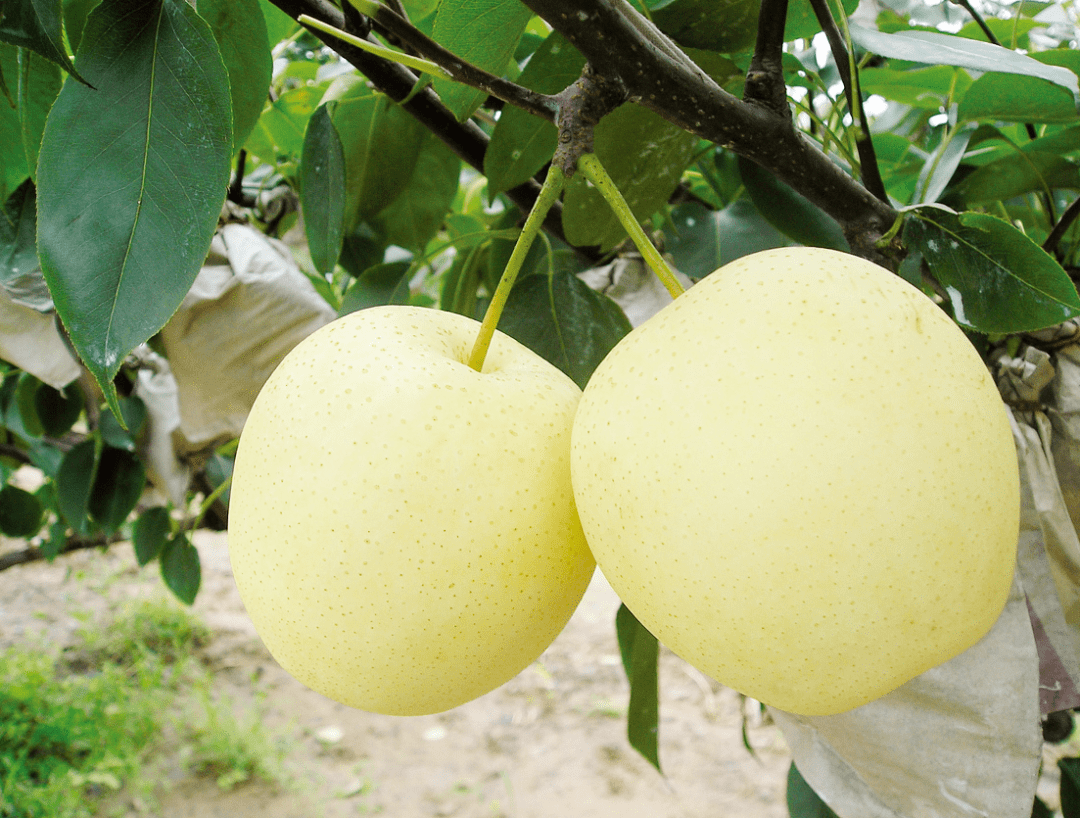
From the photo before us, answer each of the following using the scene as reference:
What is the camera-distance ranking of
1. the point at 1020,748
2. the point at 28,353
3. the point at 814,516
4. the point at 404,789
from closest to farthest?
the point at 814,516
the point at 1020,748
the point at 28,353
the point at 404,789

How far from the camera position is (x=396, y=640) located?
Answer: 32cm

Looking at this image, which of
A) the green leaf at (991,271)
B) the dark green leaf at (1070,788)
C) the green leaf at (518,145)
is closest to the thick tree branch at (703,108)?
the green leaf at (991,271)

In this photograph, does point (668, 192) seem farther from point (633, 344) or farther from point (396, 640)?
point (396, 640)

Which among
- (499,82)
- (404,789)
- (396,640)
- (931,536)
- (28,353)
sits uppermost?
(499,82)

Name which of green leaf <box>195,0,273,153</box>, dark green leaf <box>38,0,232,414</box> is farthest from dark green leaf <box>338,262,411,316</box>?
dark green leaf <box>38,0,232,414</box>

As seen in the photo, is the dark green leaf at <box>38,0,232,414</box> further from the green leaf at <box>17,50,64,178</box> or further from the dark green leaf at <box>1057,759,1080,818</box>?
the dark green leaf at <box>1057,759,1080,818</box>

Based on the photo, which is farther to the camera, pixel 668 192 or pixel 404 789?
pixel 404 789

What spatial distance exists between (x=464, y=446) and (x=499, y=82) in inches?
5.7

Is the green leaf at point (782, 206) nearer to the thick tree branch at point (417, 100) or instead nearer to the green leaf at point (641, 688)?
the thick tree branch at point (417, 100)

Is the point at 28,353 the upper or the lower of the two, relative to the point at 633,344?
lower

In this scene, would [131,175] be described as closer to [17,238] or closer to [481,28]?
[481,28]

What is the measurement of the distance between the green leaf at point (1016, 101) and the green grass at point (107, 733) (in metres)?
1.92

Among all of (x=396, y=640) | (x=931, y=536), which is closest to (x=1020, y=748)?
(x=931, y=536)

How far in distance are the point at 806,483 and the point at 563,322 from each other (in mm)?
285
